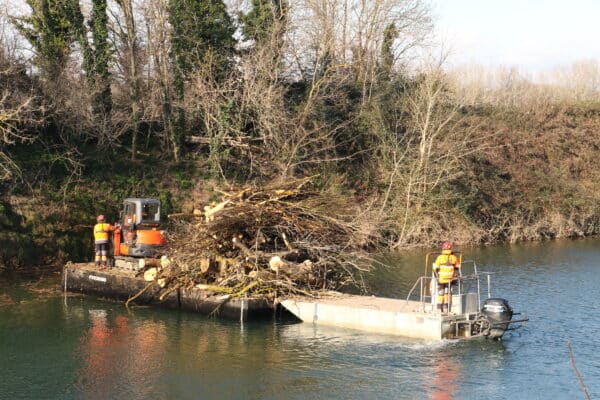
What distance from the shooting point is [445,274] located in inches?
650

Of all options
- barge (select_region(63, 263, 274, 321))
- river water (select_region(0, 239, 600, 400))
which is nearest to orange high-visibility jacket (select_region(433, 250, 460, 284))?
river water (select_region(0, 239, 600, 400))

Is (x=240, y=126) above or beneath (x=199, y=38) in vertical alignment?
beneath

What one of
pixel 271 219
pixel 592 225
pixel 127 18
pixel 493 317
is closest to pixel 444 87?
pixel 592 225

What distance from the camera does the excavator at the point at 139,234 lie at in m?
22.9

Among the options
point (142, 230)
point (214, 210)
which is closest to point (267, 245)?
point (214, 210)

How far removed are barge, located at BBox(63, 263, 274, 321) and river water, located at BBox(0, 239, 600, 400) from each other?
1.01 ft

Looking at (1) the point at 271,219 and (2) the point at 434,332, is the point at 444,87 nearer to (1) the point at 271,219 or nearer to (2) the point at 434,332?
(1) the point at 271,219

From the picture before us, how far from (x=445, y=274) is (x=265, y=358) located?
4456 millimetres

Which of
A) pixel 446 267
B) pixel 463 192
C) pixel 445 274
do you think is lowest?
pixel 445 274

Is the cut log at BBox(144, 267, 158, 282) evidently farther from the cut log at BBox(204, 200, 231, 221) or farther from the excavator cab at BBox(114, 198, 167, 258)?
the cut log at BBox(204, 200, 231, 221)

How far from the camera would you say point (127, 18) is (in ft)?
118

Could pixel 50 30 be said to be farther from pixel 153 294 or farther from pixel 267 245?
pixel 267 245

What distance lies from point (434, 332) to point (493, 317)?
141 cm

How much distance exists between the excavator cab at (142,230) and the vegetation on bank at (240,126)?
7125 mm
